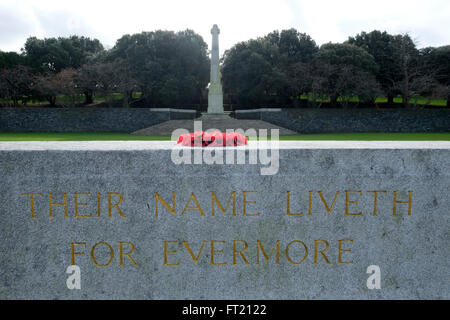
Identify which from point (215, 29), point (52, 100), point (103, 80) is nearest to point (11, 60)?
point (52, 100)

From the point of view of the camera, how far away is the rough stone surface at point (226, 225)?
11.3 feet

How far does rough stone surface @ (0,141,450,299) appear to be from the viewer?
11.3ft

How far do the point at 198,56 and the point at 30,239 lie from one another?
127 ft

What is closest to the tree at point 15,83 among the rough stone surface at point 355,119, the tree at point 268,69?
the tree at point 268,69

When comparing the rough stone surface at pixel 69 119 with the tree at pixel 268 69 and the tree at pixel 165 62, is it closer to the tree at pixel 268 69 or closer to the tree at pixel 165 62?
the tree at pixel 165 62

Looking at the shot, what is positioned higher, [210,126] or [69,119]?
[69,119]

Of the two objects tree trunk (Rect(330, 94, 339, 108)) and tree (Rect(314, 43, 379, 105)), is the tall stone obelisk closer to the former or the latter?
tree (Rect(314, 43, 379, 105))

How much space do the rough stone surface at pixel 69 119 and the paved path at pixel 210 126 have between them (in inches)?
66.9

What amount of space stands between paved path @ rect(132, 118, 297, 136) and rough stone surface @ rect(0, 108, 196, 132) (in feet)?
5.57

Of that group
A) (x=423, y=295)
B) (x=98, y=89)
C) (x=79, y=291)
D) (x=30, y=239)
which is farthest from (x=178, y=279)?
(x=98, y=89)

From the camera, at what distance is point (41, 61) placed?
42000 millimetres

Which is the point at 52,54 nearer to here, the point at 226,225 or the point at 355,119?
the point at 355,119

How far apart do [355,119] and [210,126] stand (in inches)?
447

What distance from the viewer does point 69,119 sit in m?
26.8
